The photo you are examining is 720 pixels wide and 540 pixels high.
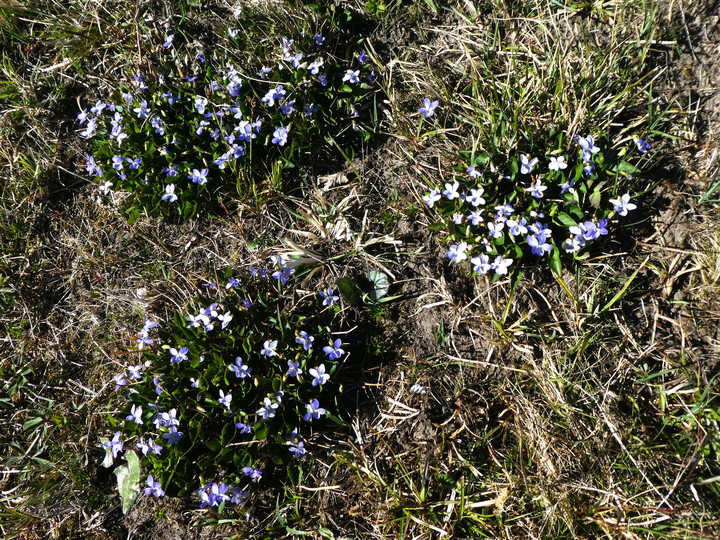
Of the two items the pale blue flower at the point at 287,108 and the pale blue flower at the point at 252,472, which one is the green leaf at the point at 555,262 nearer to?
the pale blue flower at the point at 287,108

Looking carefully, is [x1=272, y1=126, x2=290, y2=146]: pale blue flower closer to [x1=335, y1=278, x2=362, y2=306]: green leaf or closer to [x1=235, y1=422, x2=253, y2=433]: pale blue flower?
[x1=335, y1=278, x2=362, y2=306]: green leaf

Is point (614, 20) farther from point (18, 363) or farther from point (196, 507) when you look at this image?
point (18, 363)

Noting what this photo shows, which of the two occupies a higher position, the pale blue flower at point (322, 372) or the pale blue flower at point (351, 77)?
the pale blue flower at point (351, 77)

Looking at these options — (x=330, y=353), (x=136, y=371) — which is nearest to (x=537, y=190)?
(x=330, y=353)

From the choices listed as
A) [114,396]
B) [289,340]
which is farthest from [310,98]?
[114,396]

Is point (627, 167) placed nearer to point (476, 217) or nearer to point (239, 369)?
point (476, 217)

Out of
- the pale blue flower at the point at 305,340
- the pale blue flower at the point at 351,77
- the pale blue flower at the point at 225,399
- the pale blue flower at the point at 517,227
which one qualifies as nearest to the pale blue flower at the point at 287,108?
the pale blue flower at the point at 351,77
